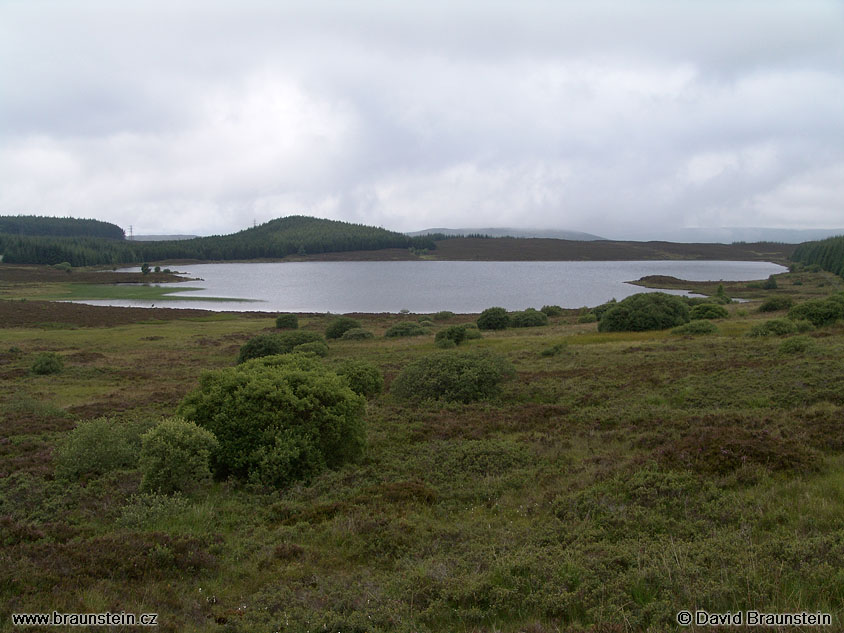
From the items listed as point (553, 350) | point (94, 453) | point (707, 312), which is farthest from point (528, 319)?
point (94, 453)

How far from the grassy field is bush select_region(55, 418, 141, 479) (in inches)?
24.0

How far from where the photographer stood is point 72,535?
8172 mm

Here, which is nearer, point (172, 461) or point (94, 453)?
point (172, 461)

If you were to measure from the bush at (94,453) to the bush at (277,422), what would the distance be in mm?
1404

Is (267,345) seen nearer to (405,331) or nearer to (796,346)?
(405,331)

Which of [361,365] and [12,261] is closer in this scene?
[361,365]

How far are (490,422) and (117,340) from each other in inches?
1671

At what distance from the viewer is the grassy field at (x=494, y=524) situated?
557 cm

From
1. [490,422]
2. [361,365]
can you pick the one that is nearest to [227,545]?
[490,422]

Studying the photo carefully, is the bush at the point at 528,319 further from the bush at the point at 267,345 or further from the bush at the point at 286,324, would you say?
the bush at the point at 267,345

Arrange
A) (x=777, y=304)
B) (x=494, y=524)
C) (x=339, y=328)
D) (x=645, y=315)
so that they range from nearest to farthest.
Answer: (x=494, y=524), (x=645, y=315), (x=339, y=328), (x=777, y=304)

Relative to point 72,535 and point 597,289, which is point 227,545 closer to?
point 72,535

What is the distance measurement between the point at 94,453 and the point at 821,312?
123 ft

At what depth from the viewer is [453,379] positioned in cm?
1945
